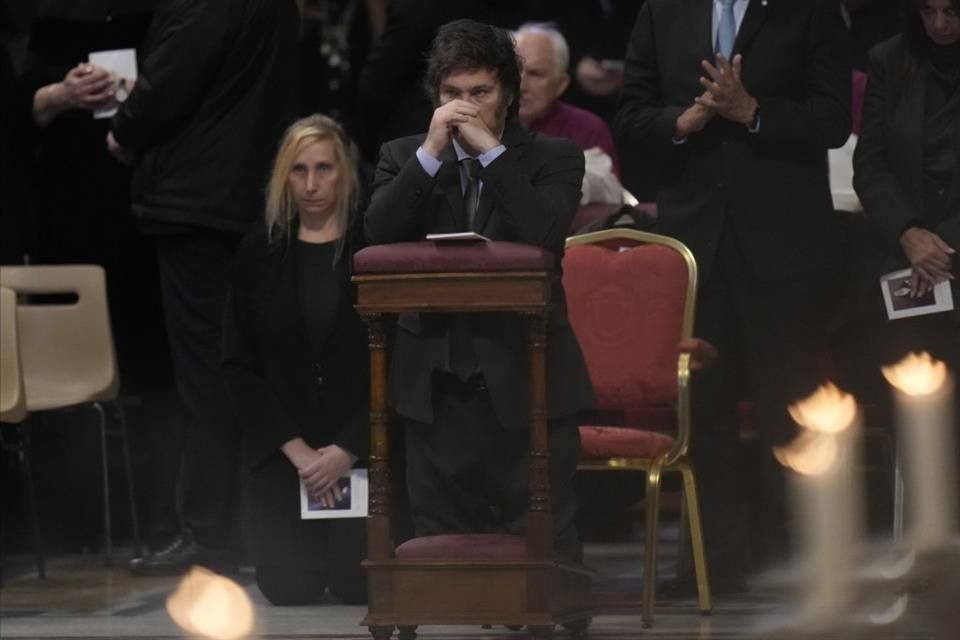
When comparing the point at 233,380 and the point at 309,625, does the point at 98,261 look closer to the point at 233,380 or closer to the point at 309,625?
the point at 233,380

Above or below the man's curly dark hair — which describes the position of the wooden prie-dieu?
below

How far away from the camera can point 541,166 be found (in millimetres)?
4176

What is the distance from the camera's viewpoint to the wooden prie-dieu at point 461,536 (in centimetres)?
383

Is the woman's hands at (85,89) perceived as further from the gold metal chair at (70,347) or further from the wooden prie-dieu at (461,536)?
the wooden prie-dieu at (461,536)

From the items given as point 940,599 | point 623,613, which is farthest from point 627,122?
point 940,599

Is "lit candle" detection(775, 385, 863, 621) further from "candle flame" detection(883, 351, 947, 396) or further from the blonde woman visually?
the blonde woman

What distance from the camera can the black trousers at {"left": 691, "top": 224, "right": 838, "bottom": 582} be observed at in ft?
16.9

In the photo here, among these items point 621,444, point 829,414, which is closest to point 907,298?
point 621,444

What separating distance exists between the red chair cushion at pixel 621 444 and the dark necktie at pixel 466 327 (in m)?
0.78

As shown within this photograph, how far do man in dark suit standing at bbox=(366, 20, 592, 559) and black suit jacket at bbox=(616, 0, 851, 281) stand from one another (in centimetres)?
112

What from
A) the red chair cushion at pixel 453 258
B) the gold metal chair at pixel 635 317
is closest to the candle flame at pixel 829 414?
the red chair cushion at pixel 453 258

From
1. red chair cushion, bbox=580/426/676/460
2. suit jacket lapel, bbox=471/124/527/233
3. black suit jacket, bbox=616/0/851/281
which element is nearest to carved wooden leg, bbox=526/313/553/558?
suit jacket lapel, bbox=471/124/527/233

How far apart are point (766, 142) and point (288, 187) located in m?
1.55

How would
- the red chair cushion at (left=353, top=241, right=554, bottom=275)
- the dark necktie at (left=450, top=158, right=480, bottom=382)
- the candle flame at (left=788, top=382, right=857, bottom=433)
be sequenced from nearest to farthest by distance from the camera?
the candle flame at (left=788, top=382, right=857, bottom=433) < the red chair cushion at (left=353, top=241, right=554, bottom=275) < the dark necktie at (left=450, top=158, right=480, bottom=382)
